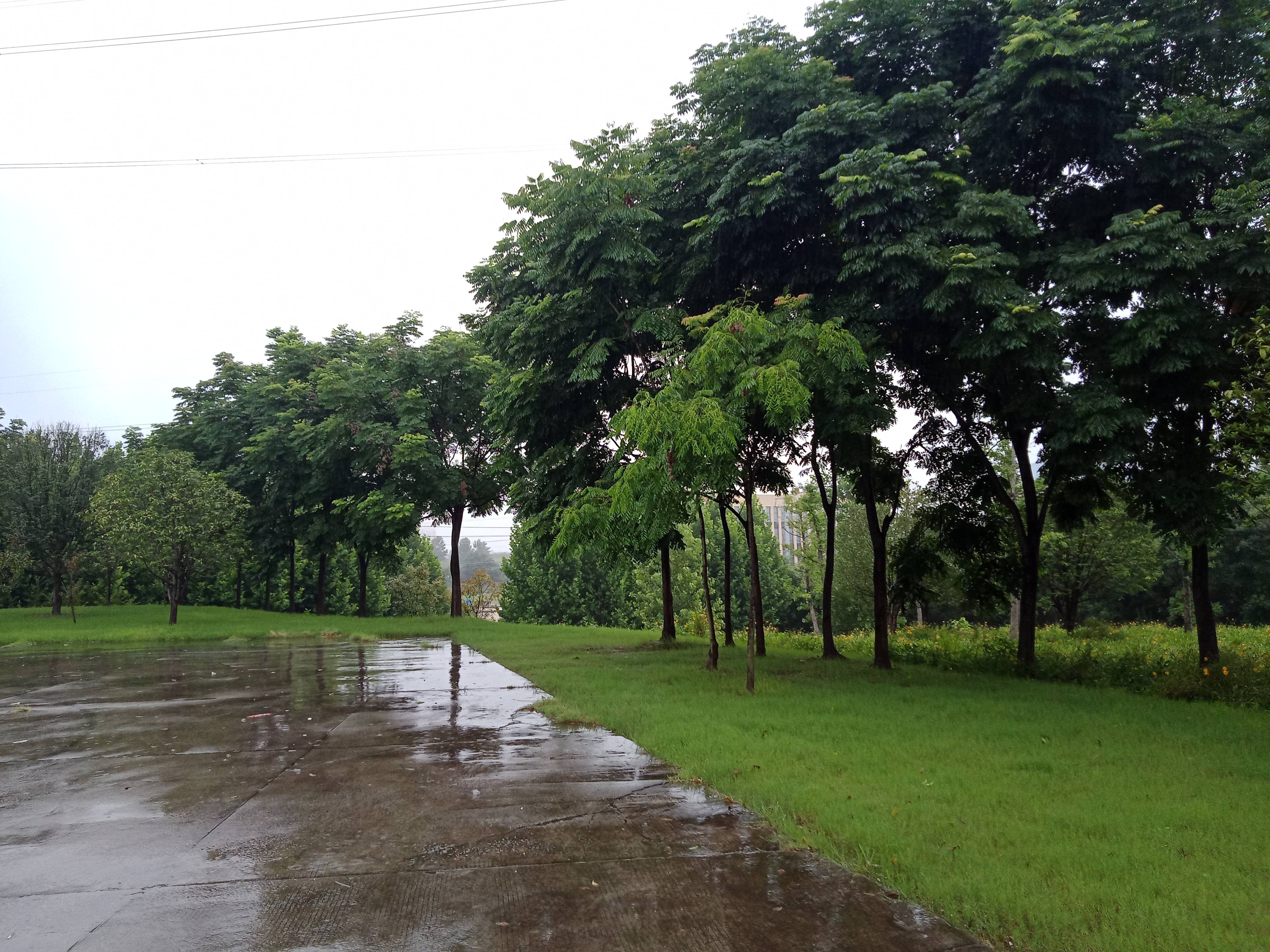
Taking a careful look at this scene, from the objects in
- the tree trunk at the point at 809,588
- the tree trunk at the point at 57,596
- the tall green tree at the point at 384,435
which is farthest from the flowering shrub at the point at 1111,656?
the tree trunk at the point at 57,596

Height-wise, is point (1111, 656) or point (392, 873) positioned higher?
point (392, 873)

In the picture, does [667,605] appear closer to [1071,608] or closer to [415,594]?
[1071,608]

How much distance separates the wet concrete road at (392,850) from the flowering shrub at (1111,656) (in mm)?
8736

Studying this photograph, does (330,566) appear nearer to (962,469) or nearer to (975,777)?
(962,469)

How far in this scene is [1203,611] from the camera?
13414 millimetres

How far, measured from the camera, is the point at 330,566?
57.1 metres

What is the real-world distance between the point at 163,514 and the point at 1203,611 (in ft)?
93.7

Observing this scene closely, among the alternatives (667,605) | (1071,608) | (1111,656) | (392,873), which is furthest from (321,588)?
(392,873)


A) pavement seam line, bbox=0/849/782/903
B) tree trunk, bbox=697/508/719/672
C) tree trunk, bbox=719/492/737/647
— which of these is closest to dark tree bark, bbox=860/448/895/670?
tree trunk, bbox=719/492/737/647

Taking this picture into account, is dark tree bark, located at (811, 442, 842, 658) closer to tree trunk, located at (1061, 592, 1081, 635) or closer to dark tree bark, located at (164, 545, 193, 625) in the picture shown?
tree trunk, located at (1061, 592, 1081, 635)

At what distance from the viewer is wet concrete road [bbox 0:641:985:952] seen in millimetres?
4070

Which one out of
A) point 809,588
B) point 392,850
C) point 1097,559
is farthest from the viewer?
point 809,588

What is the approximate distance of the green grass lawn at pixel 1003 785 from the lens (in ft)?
13.8

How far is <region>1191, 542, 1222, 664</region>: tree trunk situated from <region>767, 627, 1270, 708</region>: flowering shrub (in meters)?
0.24
